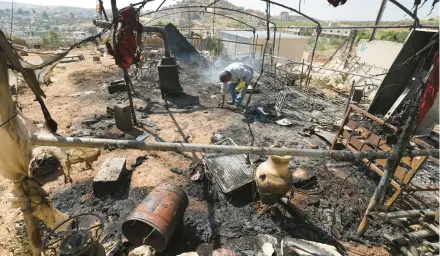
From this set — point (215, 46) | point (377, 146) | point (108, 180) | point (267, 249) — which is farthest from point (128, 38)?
point (215, 46)

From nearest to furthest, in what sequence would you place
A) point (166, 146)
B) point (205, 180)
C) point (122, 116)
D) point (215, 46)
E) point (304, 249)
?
point (166, 146)
point (304, 249)
point (205, 180)
point (122, 116)
point (215, 46)

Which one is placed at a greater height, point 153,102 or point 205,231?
point 153,102

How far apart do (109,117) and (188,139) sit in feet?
11.5

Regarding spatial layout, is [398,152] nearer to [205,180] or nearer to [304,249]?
[304,249]

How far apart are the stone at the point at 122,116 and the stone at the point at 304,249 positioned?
20.2 ft

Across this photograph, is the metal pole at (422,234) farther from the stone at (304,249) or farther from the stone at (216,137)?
the stone at (216,137)

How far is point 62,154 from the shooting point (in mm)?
3314

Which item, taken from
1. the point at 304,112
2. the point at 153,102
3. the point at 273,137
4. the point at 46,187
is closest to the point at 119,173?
the point at 46,187

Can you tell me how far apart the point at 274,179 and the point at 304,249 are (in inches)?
49.1

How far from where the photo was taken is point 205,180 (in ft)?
18.0

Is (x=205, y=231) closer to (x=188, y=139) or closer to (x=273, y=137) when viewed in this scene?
(x=188, y=139)

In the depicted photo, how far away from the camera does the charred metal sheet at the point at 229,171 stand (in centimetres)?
498

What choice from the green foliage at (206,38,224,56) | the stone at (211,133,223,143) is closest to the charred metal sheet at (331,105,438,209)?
the stone at (211,133,223,143)

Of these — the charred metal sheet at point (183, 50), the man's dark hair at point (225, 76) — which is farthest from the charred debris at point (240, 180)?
the charred metal sheet at point (183, 50)
